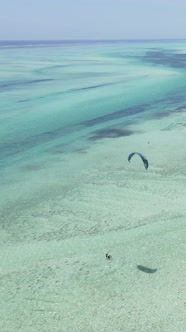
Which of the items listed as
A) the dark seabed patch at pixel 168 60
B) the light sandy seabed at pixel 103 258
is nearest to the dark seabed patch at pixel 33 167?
the light sandy seabed at pixel 103 258

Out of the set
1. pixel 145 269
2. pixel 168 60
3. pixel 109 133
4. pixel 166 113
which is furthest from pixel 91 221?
pixel 168 60

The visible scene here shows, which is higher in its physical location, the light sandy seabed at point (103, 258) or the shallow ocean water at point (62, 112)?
the shallow ocean water at point (62, 112)

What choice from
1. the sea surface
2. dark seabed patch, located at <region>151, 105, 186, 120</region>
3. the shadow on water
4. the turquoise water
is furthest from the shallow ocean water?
the shadow on water

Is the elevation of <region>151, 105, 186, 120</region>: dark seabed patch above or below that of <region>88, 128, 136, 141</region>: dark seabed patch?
above

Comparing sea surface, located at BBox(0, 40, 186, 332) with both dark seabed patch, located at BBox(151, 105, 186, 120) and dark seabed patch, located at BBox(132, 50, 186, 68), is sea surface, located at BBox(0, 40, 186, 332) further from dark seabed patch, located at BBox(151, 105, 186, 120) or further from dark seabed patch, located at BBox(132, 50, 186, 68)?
dark seabed patch, located at BBox(132, 50, 186, 68)

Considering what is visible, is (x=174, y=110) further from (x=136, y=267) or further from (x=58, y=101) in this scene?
(x=136, y=267)

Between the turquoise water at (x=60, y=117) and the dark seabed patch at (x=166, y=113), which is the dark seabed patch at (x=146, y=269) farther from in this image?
the dark seabed patch at (x=166, y=113)

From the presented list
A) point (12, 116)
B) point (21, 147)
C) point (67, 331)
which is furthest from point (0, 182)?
point (12, 116)
